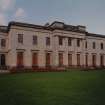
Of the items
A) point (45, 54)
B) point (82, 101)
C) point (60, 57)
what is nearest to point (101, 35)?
point (60, 57)

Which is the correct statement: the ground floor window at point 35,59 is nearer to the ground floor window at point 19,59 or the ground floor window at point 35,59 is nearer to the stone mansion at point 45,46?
the stone mansion at point 45,46

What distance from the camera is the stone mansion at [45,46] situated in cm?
3020

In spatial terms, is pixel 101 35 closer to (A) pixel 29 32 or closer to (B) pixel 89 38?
(B) pixel 89 38

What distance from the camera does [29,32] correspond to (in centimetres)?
3136

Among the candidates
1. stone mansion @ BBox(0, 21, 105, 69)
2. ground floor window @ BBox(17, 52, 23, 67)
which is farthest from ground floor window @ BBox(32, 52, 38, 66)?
ground floor window @ BBox(17, 52, 23, 67)

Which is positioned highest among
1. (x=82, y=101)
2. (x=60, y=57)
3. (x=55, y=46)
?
(x=55, y=46)

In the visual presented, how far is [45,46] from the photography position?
108 feet

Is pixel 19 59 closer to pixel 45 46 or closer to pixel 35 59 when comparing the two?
pixel 35 59

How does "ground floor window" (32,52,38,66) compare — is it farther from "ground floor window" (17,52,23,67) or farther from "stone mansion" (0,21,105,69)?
"ground floor window" (17,52,23,67)

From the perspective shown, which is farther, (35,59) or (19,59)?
(35,59)

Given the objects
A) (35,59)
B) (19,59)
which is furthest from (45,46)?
(19,59)

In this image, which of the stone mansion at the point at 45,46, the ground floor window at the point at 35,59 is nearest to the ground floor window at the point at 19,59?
the stone mansion at the point at 45,46

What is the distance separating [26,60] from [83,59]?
41.5ft

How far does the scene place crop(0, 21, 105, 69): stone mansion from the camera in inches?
1189
